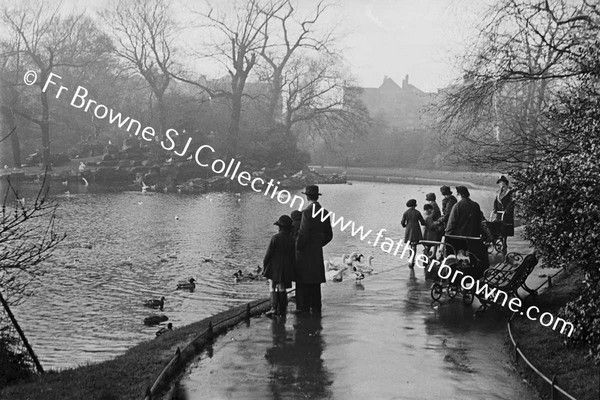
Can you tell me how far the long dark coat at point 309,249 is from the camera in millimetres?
12734

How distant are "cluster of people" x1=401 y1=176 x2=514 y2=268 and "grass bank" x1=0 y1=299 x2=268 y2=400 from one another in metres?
6.69

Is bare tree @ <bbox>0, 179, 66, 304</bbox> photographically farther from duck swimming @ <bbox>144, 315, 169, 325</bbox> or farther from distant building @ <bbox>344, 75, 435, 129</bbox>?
distant building @ <bbox>344, 75, 435, 129</bbox>

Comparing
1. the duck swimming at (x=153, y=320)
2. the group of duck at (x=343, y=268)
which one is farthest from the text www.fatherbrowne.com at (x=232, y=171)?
the duck swimming at (x=153, y=320)

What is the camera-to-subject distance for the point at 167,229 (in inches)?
1284

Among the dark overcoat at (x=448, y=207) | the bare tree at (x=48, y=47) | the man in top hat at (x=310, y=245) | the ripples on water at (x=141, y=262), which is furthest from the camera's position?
the bare tree at (x=48, y=47)

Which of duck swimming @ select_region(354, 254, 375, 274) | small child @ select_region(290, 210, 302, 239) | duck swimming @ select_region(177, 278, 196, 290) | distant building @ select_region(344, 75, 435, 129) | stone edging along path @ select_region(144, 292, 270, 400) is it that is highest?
distant building @ select_region(344, 75, 435, 129)

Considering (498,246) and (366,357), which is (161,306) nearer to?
(366,357)

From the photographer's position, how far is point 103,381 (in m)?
9.51

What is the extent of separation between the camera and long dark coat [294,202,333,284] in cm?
1273

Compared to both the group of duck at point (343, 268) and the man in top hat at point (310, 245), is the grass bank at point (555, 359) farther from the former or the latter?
the group of duck at point (343, 268)

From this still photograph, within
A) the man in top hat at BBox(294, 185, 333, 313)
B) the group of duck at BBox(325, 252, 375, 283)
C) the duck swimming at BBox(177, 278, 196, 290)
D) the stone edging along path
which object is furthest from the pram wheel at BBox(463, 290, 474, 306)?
the duck swimming at BBox(177, 278, 196, 290)

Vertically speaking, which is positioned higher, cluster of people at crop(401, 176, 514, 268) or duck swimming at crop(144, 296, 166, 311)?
cluster of people at crop(401, 176, 514, 268)

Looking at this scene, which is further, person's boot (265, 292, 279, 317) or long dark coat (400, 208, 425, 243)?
long dark coat (400, 208, 425, 243)

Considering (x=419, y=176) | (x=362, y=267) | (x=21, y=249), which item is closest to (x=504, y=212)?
(x=362, y=267)
